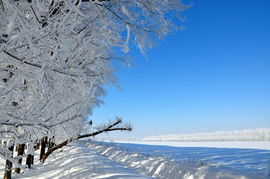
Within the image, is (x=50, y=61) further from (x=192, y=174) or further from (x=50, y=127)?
(x=192, y=174)

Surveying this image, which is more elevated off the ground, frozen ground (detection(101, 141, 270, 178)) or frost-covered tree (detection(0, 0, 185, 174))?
frost-covered tree (detection(0, 0, 185, 174))

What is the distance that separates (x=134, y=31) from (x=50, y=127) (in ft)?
8.94

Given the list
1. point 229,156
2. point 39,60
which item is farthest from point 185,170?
point 229,156

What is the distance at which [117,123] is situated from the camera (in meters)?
5.52

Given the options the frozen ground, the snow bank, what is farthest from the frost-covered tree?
the frozen ground

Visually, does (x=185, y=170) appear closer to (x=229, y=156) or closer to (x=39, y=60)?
(x=39, y=60)

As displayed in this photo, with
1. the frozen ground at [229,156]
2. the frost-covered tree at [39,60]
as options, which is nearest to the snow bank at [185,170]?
the frozen ground at [229,156]

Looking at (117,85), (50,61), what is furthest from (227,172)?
(50,61)

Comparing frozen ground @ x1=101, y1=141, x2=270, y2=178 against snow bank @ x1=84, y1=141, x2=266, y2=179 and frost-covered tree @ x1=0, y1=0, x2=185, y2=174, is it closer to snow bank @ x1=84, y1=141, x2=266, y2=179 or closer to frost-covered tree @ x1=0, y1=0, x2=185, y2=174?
snow bank @ x1=84, y1=141, x2=266, y2=179

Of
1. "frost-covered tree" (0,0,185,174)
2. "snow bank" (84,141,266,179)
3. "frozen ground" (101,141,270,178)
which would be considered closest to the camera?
"frost-covered tree" (0,0,185,174)

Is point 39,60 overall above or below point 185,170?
above

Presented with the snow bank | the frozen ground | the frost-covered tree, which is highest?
the frost-covered tree

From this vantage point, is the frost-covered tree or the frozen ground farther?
the frozen ground

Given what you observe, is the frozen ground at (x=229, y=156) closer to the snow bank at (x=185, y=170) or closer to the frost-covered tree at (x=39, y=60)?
the snow bank at (x=185, y=170)
